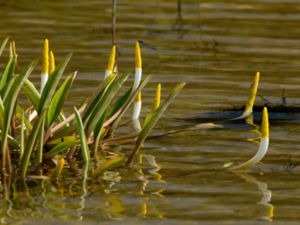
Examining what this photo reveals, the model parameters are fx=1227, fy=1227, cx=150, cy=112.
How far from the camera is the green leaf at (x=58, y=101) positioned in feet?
17.6

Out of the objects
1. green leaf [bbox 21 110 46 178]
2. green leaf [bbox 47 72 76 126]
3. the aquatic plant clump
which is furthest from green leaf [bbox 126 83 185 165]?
green leaf [bbox 21 110 46 178]

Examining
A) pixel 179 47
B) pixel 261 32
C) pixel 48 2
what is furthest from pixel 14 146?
pixel 48 2

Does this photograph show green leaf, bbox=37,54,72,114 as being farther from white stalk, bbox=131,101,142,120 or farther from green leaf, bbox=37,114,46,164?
white stalk, bbox=131,101,142,120

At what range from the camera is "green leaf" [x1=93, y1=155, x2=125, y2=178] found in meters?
5.09

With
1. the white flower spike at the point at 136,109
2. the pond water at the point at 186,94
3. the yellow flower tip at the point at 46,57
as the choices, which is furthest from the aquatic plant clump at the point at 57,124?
the white flower spike at the point at 136,109

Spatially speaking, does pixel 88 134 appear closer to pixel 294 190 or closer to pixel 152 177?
pixel 152 177

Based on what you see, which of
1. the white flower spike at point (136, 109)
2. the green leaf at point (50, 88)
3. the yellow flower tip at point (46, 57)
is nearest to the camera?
the green leaf at point (50, 88)

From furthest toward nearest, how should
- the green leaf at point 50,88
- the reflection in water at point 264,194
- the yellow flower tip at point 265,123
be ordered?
the green leaf at point 50,88 → the yellow flower tip at point 265,123 → the reflection in water at point 264,194

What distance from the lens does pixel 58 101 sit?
5.39m

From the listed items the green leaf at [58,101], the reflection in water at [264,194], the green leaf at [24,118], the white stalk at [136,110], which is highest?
the green leaf at [58,101]

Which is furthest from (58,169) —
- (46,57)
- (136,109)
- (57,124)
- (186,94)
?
(186,94)

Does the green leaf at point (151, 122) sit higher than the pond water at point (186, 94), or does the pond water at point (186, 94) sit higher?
the green leaf at point (151, 122)

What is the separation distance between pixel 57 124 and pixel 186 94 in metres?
1.79

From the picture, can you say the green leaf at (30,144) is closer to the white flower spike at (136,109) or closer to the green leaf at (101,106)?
the green leaf at (101,106)
